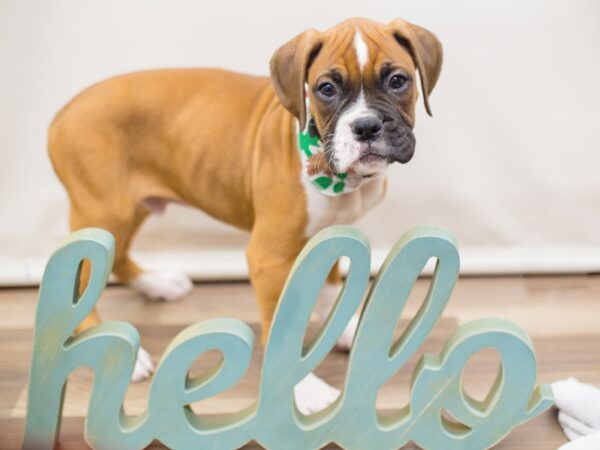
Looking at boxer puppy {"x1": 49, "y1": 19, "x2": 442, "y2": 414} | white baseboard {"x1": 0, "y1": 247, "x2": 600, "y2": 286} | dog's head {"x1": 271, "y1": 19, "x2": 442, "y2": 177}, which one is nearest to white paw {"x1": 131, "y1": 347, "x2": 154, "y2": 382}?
boxer puppy {"x1": 49, "y1": 19, "x2": 442, "y2": 414}

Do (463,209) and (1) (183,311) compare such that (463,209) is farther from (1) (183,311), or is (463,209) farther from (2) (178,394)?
(2) (178,394)

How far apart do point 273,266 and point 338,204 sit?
6.7 inches

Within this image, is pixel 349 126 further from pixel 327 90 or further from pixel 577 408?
pixel 577 408

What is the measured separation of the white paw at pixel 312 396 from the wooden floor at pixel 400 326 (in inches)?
3.0

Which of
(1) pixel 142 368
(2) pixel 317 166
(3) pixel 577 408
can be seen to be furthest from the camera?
(1) pixel 142 368

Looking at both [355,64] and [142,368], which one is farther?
[142,368]

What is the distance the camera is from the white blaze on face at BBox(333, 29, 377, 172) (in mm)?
1194

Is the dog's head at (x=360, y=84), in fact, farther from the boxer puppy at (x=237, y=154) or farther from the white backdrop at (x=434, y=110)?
the white backdrop at (x=434, y=110)

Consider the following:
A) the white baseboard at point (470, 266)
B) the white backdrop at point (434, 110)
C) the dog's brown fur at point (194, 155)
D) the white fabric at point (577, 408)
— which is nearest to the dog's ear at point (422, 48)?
the dog's brown fur at point (194, 155)

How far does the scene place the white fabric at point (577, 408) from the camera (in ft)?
4.68

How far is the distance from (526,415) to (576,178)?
2.80 feet

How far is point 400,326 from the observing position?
5.90 feet

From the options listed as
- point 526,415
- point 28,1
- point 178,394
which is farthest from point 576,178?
point 28,1

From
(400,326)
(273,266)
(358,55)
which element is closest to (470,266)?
(400,326)
